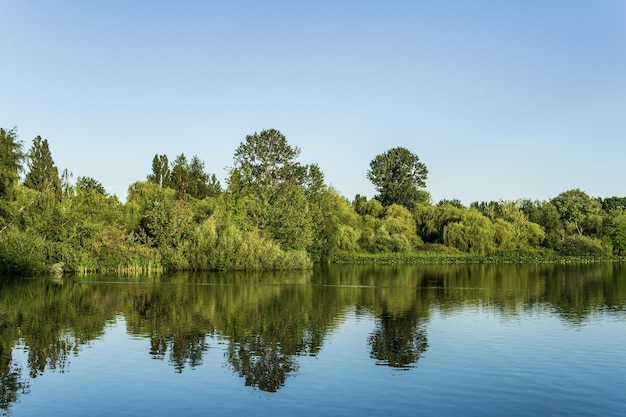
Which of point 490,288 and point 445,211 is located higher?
point 445,211

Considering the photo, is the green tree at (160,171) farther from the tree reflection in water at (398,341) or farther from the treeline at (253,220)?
the tree reflection in water at (398,341)

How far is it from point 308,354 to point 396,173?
111991mm

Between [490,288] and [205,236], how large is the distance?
30.2 m

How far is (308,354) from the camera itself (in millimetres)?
22328

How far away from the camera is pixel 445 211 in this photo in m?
107

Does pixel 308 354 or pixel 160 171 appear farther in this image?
pixel 160 171

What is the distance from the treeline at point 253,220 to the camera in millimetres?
59188

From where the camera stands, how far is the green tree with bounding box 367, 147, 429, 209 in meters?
129

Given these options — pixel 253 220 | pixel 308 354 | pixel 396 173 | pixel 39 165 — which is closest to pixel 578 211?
pixel 396 173

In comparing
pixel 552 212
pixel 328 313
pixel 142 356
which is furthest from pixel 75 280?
pixel 552 212

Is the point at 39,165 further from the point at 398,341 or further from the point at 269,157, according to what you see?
the point at 398,341

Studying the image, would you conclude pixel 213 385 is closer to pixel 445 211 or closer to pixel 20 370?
pixel 20 370

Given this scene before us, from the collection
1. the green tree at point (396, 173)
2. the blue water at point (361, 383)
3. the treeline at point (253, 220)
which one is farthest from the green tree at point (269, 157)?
the blue water at point (361, 383)

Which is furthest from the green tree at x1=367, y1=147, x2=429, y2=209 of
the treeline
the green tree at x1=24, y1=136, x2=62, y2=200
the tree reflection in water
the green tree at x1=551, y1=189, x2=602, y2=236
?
the tree reflection in water
